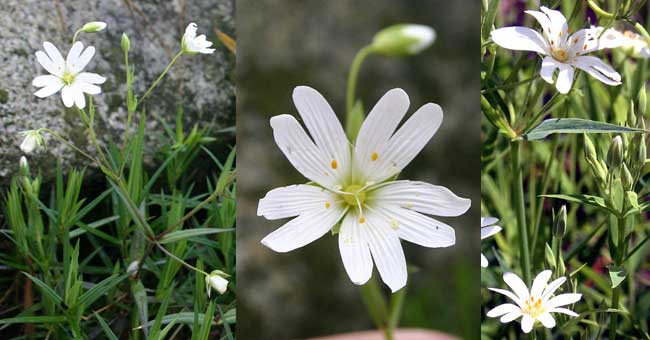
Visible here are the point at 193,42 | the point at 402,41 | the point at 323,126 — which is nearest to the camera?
the point at 402,41

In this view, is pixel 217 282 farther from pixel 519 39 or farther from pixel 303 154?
pixel 519 39

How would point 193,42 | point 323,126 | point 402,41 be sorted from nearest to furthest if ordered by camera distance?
point 402,41 → point 323,126 → point 193,42

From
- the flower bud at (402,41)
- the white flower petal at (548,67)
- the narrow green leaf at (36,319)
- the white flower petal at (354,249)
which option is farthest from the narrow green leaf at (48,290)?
the white flower petal at (548,67)

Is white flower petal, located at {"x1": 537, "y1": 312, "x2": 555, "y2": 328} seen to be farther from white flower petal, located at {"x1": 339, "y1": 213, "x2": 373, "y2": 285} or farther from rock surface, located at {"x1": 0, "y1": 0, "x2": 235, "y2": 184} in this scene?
rock surface, located at {"x1": 0, "y1": 0, "x2": 235, "y2": 184}

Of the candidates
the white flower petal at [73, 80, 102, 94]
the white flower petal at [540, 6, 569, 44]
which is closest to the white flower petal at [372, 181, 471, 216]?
the white flower petal at [540, 6, 569, 44]

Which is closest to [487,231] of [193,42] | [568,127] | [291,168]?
[568,127]

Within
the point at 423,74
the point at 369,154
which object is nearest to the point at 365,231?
the point at 369,154

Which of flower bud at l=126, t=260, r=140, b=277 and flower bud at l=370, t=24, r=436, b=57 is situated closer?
flower bud at l=370, t=24, r=436, b=57
